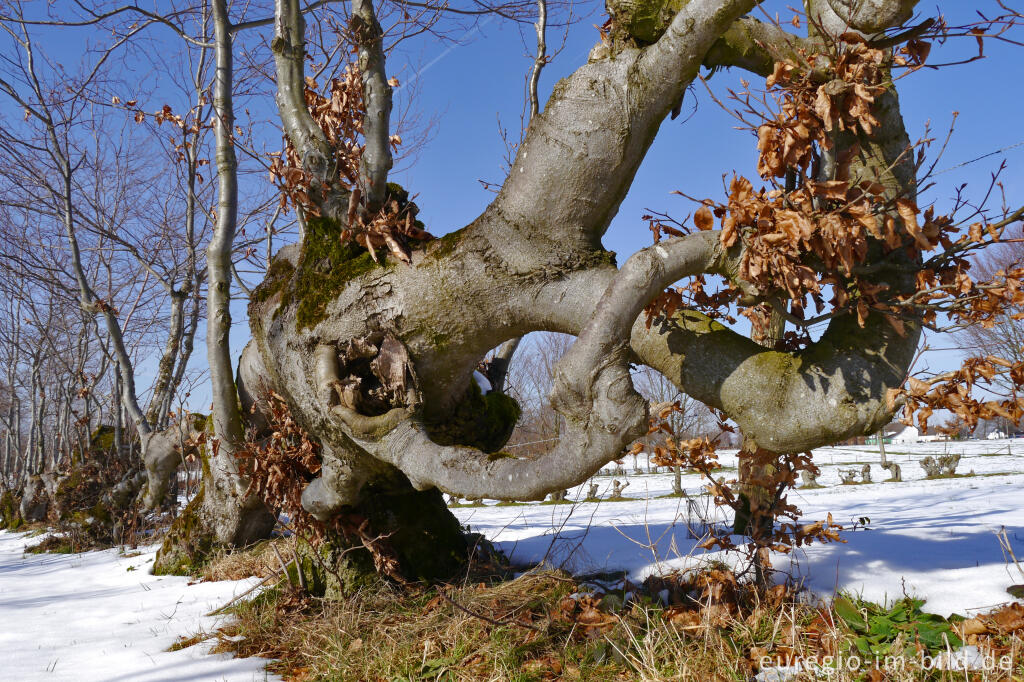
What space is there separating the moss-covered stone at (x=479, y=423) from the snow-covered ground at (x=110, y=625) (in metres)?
1.58

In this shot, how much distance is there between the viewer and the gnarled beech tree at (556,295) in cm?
245

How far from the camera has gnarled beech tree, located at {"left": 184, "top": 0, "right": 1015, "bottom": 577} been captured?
245 cm

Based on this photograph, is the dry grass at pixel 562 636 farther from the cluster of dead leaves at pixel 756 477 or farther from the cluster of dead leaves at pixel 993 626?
the cluster of dead leaves at pixel 756 477

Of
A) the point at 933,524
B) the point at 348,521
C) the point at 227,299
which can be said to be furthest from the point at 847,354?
the point at 227,299

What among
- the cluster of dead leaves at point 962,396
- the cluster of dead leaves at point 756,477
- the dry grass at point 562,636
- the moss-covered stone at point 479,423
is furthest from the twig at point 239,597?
the cluster of dead leaves at point 962,396

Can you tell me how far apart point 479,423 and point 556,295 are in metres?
1.44

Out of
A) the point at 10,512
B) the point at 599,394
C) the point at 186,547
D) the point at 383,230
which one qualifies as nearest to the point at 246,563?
the point at 186,547

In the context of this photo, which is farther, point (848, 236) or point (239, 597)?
point (239, 597)

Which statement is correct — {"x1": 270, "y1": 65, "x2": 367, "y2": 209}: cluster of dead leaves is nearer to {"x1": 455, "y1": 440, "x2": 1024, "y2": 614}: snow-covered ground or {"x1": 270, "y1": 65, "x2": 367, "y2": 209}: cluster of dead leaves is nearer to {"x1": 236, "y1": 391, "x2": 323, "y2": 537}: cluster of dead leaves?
{"x1": 236, "y1": 391, "x2": 323, "y2": 537}: cluster of dead leaves

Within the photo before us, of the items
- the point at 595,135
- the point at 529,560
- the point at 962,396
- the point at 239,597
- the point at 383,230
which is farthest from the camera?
the point at 529,560

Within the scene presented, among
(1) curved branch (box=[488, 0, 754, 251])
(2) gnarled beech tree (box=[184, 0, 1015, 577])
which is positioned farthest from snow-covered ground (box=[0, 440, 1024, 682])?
(1) curved branch (box=[488, 0, 754, 251])

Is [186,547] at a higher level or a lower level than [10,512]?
higher

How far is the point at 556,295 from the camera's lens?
9.62ft

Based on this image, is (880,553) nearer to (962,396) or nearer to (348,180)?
(962,396)
